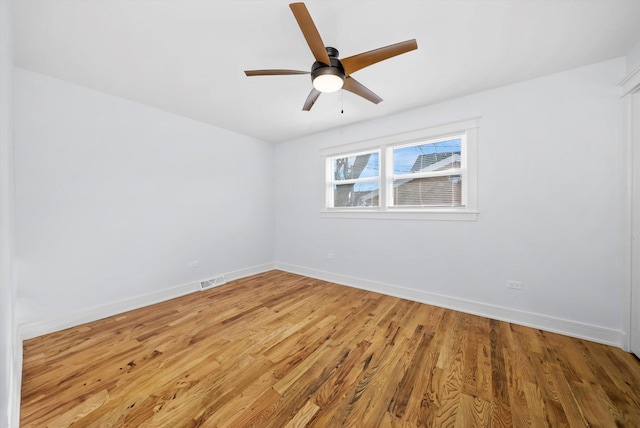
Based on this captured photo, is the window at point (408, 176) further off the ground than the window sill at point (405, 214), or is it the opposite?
the window at point (408, 176)

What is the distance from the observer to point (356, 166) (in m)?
3.94

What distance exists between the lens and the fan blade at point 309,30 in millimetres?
1265

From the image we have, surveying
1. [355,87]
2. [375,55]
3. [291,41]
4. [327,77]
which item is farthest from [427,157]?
[291,41]

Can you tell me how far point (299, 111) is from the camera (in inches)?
128

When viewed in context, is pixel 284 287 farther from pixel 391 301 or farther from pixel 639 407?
pixel 639 407

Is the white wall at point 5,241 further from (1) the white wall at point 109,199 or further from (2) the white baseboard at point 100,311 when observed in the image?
(1) the white wall at point 109,199

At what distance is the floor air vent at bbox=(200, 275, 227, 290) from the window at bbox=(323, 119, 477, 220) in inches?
81.6

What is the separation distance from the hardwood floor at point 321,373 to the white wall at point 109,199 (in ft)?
1.71

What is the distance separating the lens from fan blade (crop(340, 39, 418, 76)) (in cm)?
155

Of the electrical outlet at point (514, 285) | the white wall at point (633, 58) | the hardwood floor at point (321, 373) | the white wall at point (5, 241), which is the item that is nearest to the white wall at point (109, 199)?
the hardwood floor at point (321, 373)

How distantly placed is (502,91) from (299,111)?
8.03 feet

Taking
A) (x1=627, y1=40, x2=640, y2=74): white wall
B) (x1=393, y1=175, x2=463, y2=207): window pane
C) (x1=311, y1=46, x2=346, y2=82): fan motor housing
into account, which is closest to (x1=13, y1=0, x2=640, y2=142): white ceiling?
(x1=627, y1=40, x2=640, y2=74): white wall

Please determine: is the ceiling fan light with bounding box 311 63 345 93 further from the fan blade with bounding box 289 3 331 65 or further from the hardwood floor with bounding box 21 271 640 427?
the hardwood floor with bounding box 21 271 640 427

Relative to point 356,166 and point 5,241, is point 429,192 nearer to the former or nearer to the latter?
point 356,166
